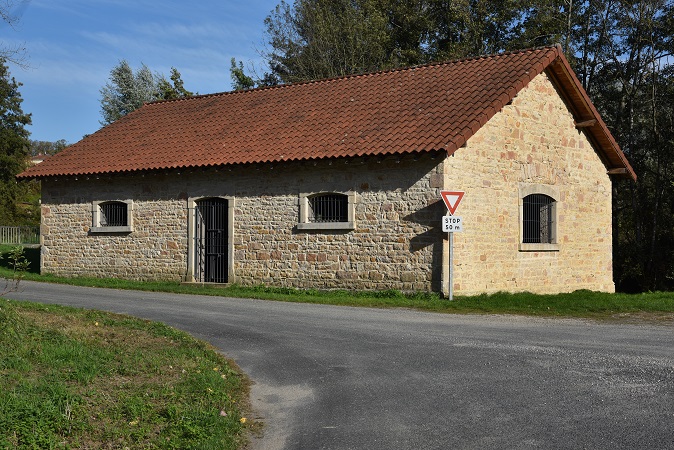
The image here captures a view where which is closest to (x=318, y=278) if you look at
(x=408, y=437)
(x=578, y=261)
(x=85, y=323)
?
(x=578, y=261)

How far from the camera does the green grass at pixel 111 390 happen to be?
213 inches

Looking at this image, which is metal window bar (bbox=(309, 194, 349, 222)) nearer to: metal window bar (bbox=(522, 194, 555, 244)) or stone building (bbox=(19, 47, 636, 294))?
stone building (bbox=(19, 47, 636, 294))

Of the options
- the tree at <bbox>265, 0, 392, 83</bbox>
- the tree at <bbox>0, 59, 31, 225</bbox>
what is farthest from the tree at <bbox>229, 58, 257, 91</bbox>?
Answer: the tree at <bbox>0, 59, 31, 225</bbox>

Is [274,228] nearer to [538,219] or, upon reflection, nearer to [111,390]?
[538,219]

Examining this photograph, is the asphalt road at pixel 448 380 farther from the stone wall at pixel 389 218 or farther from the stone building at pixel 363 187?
the stone building at pixel 363 187

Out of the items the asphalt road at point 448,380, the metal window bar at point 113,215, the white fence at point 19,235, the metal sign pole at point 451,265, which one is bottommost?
the asphalt road at point 448,380

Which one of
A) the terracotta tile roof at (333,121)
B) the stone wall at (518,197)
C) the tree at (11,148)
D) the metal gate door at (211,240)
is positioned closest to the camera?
the stone wall at (518,197)

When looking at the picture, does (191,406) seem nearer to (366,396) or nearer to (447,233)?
(366,396)

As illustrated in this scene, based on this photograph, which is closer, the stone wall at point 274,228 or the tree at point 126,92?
the stone wall at point 274,228

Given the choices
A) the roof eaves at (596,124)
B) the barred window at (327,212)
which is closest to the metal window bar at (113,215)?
the barred window at (327,212)

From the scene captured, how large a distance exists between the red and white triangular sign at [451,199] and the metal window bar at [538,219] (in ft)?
11.8

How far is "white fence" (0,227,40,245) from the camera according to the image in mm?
44188

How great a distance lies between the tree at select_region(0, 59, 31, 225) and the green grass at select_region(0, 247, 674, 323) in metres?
40.0

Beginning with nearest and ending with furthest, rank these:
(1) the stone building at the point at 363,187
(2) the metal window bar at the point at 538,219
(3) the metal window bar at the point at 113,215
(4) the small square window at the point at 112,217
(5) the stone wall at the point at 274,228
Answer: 1. (5) the stone wall at the point at 274,228
2. (1) the stone building at the point at 363,187
3. (2) the metal window bar at the point at 538,219
4. (4) the small square window at the point at 112,217
5. (3) the metal window bar at the point at 113,215
